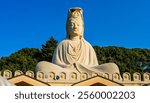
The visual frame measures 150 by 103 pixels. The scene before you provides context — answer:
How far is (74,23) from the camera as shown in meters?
21.7

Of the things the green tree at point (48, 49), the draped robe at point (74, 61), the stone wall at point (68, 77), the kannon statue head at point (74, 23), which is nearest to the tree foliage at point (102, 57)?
the green tree at point (48, 49)

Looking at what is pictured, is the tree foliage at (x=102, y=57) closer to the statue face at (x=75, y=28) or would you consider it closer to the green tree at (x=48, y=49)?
the green tree at (x=48, y=49)

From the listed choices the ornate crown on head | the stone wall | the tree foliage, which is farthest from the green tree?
the stone wall

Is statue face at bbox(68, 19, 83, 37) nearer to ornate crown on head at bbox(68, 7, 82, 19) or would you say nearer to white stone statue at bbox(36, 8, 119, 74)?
white stone statue at bbox(36, 8, 119, 74)

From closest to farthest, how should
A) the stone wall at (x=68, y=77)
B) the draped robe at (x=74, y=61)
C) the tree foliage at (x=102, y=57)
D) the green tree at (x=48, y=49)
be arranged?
the stone wall at (x=68, y=77), the draped robe at (x=74, y=61), the tree foliage at (x=102, y=57), the green tree at (x=48, y=49)

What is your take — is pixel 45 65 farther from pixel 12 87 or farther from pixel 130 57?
pixel 130 57

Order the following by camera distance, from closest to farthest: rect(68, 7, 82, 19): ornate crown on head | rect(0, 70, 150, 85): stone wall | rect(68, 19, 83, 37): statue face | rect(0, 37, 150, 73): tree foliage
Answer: rect(0, 70, 150, 85): stone wall
rect(68, 19, 83, 37): statue face
rect(68, 7, 82, 19): ornate crown on head
rect(0, 37, 150, 73): tree foliage

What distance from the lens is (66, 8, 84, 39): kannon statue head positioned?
21641 millimetres

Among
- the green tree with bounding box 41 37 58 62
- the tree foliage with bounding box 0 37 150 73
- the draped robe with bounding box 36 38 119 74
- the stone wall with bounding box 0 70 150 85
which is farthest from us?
the green tree with bounding box 41 37 58 62

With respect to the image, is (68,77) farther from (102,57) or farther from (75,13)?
(102,57)

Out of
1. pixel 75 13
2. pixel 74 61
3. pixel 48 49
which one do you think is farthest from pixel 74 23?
pixel 48 49

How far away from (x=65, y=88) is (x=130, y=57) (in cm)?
3253

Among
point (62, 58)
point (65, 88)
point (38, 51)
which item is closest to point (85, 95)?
point (65, 88)

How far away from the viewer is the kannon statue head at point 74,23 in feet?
71.0
